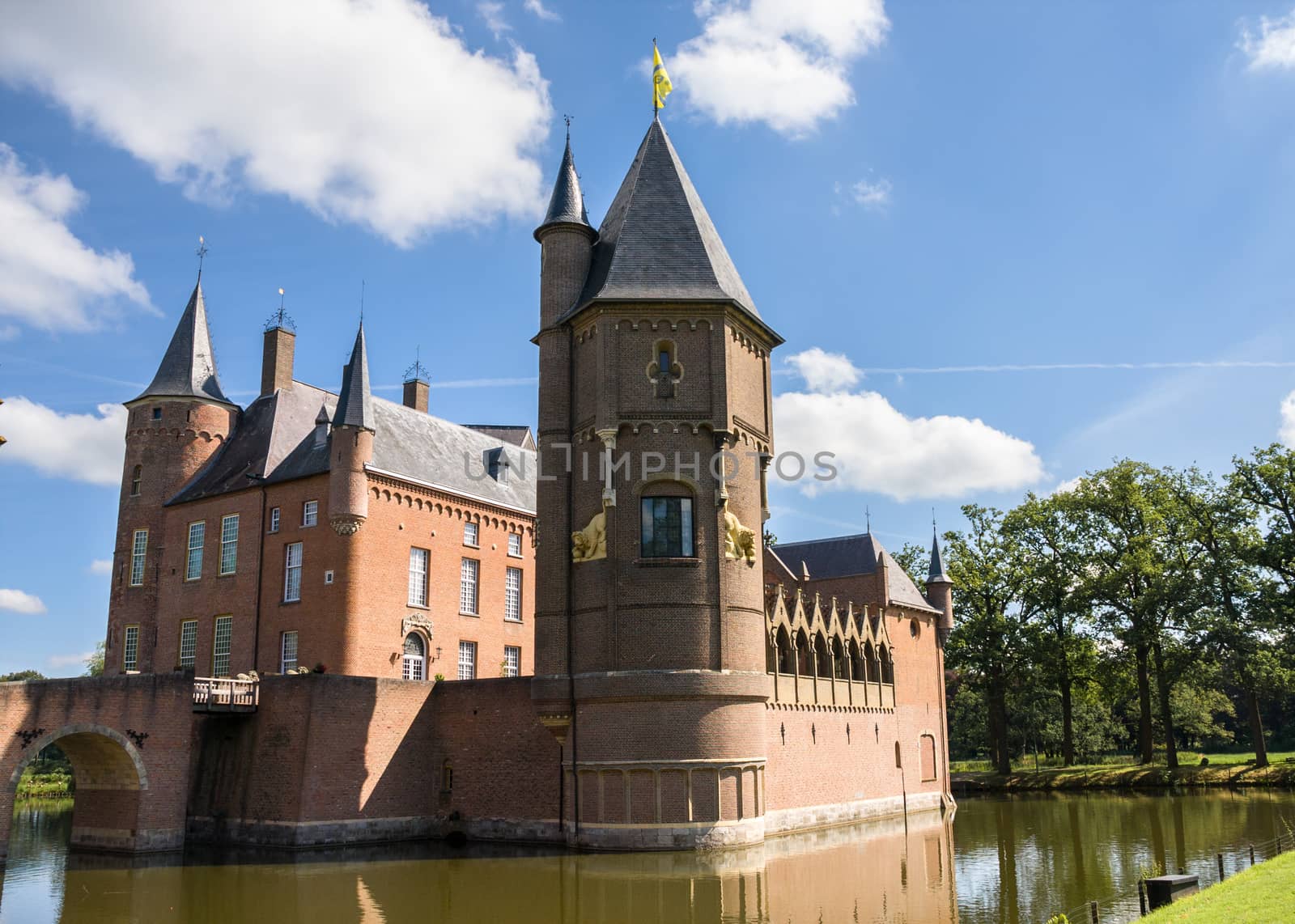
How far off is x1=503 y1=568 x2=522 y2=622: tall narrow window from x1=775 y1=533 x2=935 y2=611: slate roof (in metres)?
9.90

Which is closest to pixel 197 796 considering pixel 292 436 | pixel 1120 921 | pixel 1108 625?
pixel 292 436

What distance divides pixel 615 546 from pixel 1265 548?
32355mm

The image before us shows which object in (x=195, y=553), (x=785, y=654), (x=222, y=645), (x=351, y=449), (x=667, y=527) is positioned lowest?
(x=785, y=654)

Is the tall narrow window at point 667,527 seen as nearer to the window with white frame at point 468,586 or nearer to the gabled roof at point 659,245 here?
the gabled roof at point 659,245

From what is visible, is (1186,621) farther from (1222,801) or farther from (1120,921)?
(1120,921)

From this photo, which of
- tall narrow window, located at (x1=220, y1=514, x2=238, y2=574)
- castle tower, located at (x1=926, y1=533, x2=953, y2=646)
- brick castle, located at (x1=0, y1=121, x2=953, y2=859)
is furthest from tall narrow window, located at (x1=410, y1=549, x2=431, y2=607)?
castle tower, located at (x1=926, y1=533, x2=953, y2=646)

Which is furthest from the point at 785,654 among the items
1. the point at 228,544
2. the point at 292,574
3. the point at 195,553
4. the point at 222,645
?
the point at 195,553

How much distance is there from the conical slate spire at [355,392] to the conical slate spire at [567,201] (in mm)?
7014

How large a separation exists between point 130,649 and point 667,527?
71.2ft

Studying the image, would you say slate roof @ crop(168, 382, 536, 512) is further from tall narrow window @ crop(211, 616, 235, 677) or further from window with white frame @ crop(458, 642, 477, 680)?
window with white frame @ crop(458, 642, 477, 680)

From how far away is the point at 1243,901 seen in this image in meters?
12.6

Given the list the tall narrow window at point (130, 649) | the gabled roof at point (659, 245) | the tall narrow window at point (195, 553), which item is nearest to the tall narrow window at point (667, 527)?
the gabled roof at point (659, 245)

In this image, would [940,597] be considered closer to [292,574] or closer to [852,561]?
[852,561]

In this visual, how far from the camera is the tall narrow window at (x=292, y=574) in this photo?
107 ft
